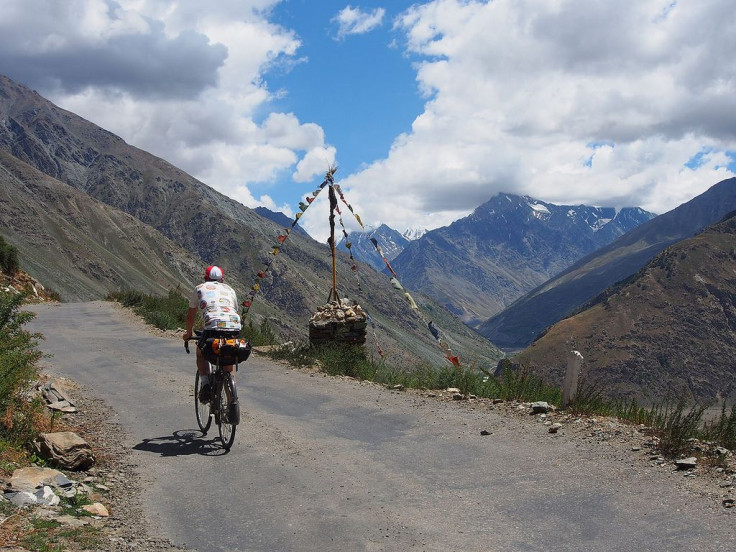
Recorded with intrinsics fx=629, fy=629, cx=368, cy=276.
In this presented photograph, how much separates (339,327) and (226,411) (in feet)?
25.0

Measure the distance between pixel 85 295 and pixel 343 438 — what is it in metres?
85.1

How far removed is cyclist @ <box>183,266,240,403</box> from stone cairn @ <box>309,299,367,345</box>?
7.05 meters

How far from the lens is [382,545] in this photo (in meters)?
5.08

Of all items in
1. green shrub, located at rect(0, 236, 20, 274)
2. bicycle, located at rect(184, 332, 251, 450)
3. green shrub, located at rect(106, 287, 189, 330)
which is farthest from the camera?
green shrub, located at rect(0, 236, 20, 274)

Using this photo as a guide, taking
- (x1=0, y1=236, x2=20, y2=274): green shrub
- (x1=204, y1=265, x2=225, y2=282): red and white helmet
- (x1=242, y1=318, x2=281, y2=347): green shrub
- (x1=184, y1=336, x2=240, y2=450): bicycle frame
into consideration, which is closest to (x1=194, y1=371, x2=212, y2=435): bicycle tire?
(x1=184, y1=336, x2=240, y2=450): bicycle frame

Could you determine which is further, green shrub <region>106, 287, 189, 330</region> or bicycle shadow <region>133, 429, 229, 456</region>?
green shrub <region>106, 287, 189, 330</region>

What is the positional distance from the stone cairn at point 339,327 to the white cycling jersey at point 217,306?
284 inches

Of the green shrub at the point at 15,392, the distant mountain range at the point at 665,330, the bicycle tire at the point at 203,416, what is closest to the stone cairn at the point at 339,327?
the bicycle tire at the point at 203,416

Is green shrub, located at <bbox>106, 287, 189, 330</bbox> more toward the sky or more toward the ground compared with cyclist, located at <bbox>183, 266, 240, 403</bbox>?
more toward the ground

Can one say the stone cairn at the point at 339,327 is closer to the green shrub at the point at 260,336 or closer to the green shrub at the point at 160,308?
the green shrub at the point at 260,336

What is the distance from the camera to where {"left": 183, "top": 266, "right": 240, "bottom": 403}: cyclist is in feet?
25.3

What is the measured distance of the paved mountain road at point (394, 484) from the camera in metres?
5.24

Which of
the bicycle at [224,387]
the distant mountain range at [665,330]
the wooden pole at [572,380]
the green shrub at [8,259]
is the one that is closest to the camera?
the bicycle at [224,387]

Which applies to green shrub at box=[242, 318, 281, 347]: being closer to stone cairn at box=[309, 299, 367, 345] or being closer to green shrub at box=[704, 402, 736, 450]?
stone cairn at box=[309, 299, 367, 345]
